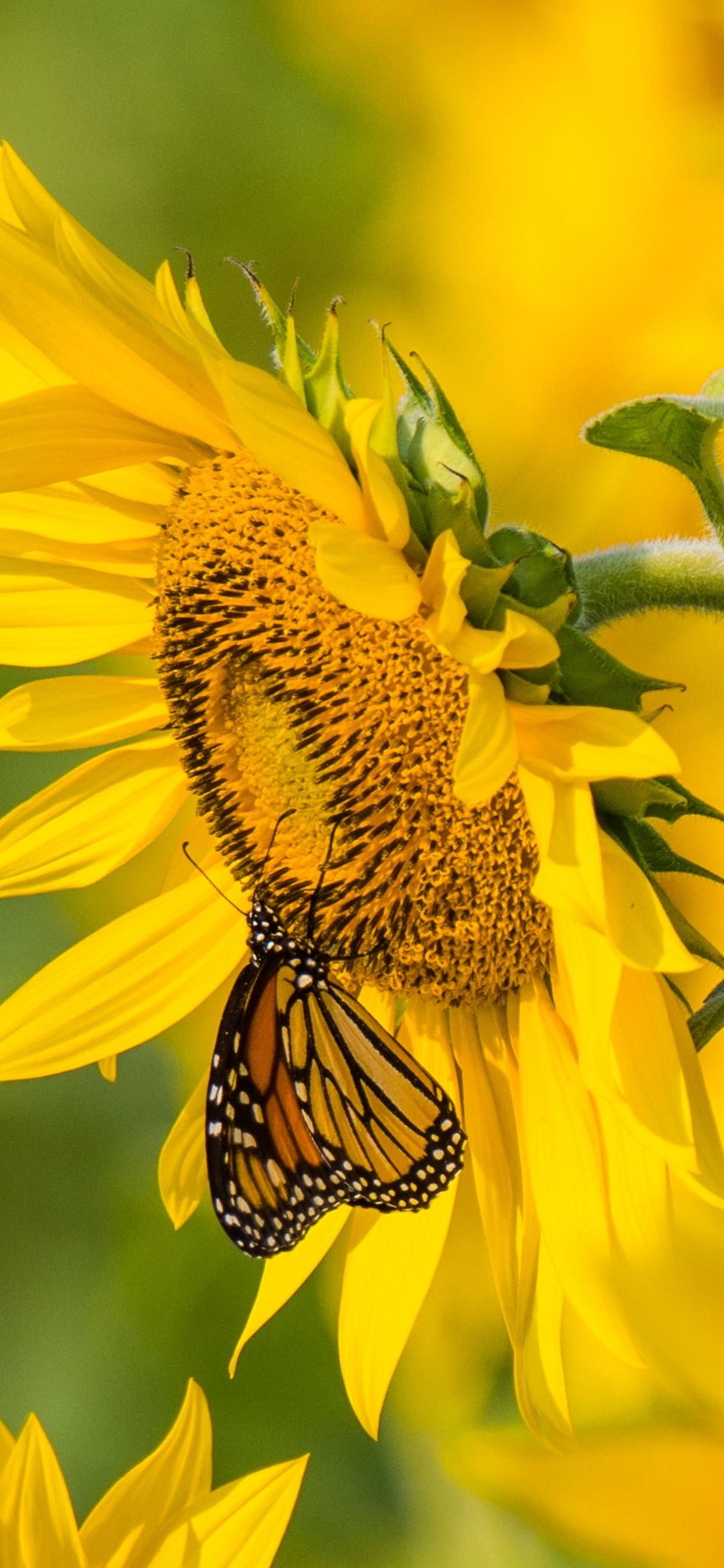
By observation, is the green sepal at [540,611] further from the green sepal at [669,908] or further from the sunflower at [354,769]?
the green sepal at [669,908]

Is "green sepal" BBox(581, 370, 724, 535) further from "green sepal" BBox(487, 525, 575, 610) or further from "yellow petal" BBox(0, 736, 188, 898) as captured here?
"yellow petal" BBox(0, 736, 188, 898)

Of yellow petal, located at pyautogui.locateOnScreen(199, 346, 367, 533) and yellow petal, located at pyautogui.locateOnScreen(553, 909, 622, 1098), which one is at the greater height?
yellow petal, located at pyautogui.locateOnScreen(199, 346, 367, 533)

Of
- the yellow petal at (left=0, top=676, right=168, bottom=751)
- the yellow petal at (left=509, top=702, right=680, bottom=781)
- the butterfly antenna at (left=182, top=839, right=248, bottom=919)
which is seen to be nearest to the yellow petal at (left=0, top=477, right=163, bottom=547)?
the yellow petal at (left=0, top=676, right=168, bottom=751)

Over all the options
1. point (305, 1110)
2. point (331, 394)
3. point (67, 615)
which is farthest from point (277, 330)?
point (305, 1110)

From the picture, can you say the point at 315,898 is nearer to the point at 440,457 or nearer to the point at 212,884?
the point at 212,884

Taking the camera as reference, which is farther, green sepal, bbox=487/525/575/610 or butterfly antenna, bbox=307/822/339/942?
butterfly antenna, bbox=307/822/339/942
